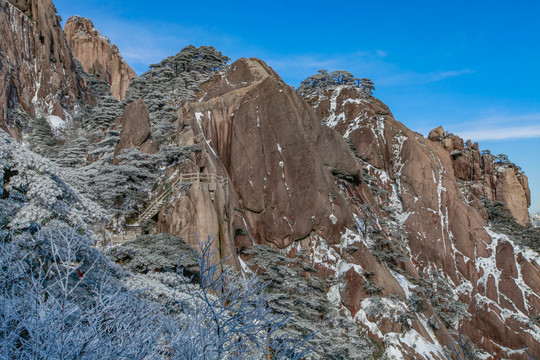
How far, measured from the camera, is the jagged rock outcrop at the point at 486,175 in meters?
43.9

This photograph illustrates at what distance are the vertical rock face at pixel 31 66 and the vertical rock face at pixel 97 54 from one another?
98.4 ft

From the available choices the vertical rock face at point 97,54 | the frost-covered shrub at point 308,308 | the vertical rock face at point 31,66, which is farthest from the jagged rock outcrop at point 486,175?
the vertical rock face at point 97,54

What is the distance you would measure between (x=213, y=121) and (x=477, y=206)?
33091 mm

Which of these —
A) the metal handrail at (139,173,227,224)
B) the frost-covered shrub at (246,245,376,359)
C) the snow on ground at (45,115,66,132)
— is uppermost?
the snow on ground at (45,115,66,132)

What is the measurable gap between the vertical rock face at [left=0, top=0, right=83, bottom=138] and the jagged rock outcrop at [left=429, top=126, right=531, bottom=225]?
47099mm

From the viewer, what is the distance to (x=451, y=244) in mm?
33000

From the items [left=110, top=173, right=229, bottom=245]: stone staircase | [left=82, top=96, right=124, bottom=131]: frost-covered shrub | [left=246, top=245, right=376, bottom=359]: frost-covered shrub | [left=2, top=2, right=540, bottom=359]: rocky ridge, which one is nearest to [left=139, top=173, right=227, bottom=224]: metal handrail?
[left=110, top=173, right=229, bottom=245]: stone staircase

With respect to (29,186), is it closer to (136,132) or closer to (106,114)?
(136,132)

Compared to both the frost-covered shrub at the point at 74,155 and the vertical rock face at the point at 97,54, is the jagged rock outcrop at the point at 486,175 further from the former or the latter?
the vertical rock face at the point at 97,54

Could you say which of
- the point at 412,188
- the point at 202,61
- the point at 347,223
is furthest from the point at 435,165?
the point at 202,61

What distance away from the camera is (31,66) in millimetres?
38906

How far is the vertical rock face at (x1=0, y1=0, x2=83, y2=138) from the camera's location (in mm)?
34375

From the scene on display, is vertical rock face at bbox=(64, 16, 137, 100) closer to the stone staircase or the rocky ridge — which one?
the rocky ridge

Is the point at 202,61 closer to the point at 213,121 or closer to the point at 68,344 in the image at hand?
the point at 213,121
